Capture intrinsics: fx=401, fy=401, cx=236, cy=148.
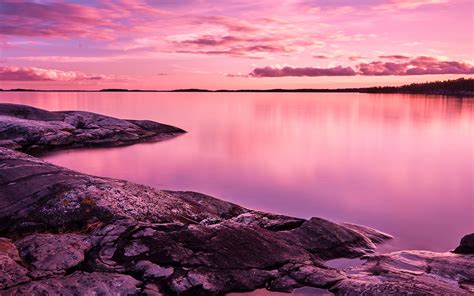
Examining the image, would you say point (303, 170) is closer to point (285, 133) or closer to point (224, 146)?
point (224, 146)

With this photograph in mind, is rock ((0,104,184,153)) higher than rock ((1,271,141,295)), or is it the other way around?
rock ((0,104,184,153))

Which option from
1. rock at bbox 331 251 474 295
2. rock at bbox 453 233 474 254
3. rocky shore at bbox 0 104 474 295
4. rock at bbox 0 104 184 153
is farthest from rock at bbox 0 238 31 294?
rock at bbox 0 104 184 153

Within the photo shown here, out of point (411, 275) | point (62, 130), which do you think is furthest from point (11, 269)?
point (62, 130)

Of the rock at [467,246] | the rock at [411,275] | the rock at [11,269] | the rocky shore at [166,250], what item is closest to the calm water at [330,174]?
the rock at [467,246]

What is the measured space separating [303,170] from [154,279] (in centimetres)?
1702

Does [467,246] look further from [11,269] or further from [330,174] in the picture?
[330,174]

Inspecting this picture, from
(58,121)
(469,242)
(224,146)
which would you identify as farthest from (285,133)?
(469,242)

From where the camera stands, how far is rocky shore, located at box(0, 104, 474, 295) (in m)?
7.70

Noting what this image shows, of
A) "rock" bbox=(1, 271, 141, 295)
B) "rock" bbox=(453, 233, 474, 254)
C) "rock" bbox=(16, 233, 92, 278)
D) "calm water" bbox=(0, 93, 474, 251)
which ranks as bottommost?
"calm water" bbox=(0, 93, 474, 251)

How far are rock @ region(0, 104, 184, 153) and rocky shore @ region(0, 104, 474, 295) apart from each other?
56.0 ft

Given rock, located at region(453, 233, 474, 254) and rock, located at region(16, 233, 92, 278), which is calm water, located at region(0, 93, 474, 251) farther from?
rock, located at region(16, 233, 92, 278)

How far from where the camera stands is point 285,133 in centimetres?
4556

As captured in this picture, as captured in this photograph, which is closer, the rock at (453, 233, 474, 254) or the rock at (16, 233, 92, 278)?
the rock at (16, 233, 92, 278)

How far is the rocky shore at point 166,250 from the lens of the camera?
25.3 feet
